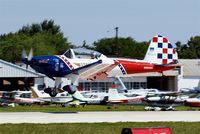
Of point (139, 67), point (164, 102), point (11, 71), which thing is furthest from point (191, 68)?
point (139, 67)

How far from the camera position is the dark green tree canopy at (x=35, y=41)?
10631cm

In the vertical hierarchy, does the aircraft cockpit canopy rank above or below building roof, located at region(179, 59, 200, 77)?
below

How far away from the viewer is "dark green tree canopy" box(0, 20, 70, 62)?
106 m

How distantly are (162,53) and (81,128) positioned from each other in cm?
1955

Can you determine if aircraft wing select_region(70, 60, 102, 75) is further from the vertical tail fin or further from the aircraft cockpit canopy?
the vertical tail fin

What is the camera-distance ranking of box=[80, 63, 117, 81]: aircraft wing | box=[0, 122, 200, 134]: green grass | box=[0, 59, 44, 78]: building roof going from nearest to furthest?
box=[0, 122, 200, 134]: green grass
box=[80, 63, 117, 81]: aircraft wing
box=[0, 59, 44, 78]: building roof

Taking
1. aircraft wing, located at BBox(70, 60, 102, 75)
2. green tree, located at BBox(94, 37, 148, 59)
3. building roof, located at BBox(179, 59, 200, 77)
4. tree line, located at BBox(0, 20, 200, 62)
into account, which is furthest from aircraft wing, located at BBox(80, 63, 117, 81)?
green tree, located at BBox(94, 37, 148, 59)

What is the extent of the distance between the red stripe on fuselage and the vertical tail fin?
1.90ft

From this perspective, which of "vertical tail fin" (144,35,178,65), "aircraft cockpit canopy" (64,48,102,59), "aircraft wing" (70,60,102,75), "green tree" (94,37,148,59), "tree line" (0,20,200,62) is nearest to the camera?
"aircraft wing" (70,60,102,75)

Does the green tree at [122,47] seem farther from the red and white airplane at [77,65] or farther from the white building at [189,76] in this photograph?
the red and white airplane at [77,65]

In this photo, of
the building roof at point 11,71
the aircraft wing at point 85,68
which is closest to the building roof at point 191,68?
the building roof at point 11,71

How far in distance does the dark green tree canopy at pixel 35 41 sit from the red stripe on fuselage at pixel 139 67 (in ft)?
173

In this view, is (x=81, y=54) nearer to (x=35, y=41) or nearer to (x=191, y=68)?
(x=191, y=68)

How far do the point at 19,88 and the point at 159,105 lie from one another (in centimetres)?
3826
